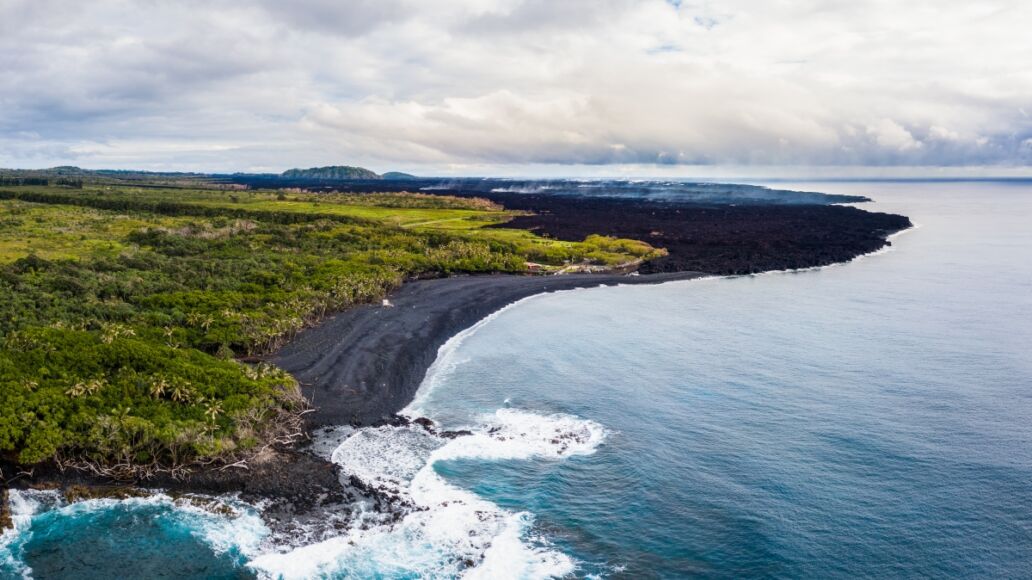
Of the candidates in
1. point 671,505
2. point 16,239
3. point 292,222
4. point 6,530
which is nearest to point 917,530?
point 671,505

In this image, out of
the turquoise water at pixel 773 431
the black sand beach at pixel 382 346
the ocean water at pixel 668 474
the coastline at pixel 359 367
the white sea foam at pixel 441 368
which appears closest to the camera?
the ocean water at pixel 668 474

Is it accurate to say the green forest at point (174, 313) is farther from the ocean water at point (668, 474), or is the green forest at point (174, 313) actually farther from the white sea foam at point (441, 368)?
the white sea foam at point (441, 368)

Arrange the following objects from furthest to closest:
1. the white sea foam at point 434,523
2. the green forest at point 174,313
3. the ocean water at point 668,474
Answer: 1. the green forest at point 174,313
2. the ocean water at point 668,474
3. the white sea foam at point 434,523

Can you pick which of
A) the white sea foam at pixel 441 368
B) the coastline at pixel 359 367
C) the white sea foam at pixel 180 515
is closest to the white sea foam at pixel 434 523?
the coastline at pixel 359 367

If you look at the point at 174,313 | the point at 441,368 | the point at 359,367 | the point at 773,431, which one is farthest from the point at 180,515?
the point at 773,431

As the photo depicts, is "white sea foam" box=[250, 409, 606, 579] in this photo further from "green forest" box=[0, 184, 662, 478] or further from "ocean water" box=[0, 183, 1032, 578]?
"green forest" box=[0, 184, 662, 478]

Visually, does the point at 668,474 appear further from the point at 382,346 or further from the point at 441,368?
the point at 382,346
